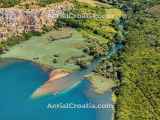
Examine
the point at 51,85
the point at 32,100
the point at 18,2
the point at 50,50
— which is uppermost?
the point at 18,2

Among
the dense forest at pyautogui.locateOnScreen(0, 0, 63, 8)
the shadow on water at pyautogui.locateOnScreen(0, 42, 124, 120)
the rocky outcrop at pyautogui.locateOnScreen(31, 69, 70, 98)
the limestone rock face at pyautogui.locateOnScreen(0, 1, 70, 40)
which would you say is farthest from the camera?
the dense forest at pyautogui.locateOnScreen(0, 0, 63, 8)

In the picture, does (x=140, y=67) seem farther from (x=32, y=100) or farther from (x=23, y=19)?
(x=23, y=19)

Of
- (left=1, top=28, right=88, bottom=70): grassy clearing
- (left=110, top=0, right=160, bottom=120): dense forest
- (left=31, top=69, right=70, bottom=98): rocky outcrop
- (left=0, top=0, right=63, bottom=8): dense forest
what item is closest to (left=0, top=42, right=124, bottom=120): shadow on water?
(left=31, top=69, right=70, bottom=98): rocky outcrop

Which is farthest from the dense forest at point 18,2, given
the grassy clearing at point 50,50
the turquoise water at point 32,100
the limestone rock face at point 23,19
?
the turquoise water at point 32,100

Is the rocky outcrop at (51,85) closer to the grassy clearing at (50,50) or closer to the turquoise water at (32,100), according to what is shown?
the turquoise water at (32,100)

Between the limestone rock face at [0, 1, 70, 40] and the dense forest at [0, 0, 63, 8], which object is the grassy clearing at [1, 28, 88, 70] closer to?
the limestone rock face at [0, 1, 70, 40]

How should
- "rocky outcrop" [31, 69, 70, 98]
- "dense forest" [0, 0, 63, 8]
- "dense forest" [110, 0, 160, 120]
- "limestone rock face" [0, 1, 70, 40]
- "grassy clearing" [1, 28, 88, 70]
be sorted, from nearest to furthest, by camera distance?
"dense forest" [110, 0, 160, 120] → "rocky outcrop" [31, 69, 70, 98] → "grassy clearing" [1, 28, 88, 70] → "limestone rock face" [0, 1, 70, 40] → "dense forest" [0, 0, 63, 8]

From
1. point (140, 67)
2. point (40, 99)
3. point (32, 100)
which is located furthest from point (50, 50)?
point (32, 100)

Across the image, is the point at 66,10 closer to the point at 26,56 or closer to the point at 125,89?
the point at 26,56
